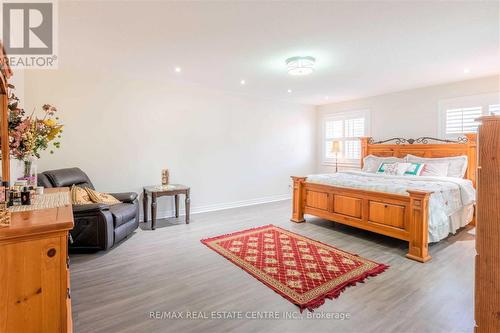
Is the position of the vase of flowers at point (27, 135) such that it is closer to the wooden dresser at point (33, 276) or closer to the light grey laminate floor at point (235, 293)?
the wooden dresser at point (33, 276)

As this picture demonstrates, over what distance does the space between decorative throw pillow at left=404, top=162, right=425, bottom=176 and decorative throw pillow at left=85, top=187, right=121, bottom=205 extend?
4.82 m

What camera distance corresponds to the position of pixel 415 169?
4754 millimetres

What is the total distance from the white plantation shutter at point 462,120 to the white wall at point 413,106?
0.20m

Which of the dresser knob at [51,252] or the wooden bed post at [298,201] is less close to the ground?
the dresser knob at [51,252]

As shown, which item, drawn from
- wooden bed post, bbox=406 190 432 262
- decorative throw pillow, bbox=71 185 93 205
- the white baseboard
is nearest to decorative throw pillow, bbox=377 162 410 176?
wooden bed post, bbox=406 190 432 262

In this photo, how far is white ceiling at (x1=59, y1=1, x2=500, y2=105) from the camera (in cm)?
238

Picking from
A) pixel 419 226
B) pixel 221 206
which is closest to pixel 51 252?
pixel 419 226

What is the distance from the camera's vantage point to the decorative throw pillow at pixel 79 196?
135 inches

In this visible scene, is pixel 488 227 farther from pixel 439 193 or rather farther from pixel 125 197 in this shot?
pixel 125 197

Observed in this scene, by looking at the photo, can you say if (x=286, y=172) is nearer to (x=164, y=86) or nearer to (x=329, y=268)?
(x=164, y=86)

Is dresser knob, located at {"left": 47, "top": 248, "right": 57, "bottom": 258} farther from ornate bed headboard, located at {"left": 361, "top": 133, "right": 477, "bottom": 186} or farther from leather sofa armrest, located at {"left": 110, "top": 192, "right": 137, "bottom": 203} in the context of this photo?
ornate bed headboard, located at {"left": 361, "top": 133, "right": 477, "bottom": 186}

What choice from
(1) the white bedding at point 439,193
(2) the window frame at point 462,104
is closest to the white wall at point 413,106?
(2) the window frame at point 462,104

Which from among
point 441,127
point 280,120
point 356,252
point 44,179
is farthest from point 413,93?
point 44,179

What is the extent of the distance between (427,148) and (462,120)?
27.9 inches
